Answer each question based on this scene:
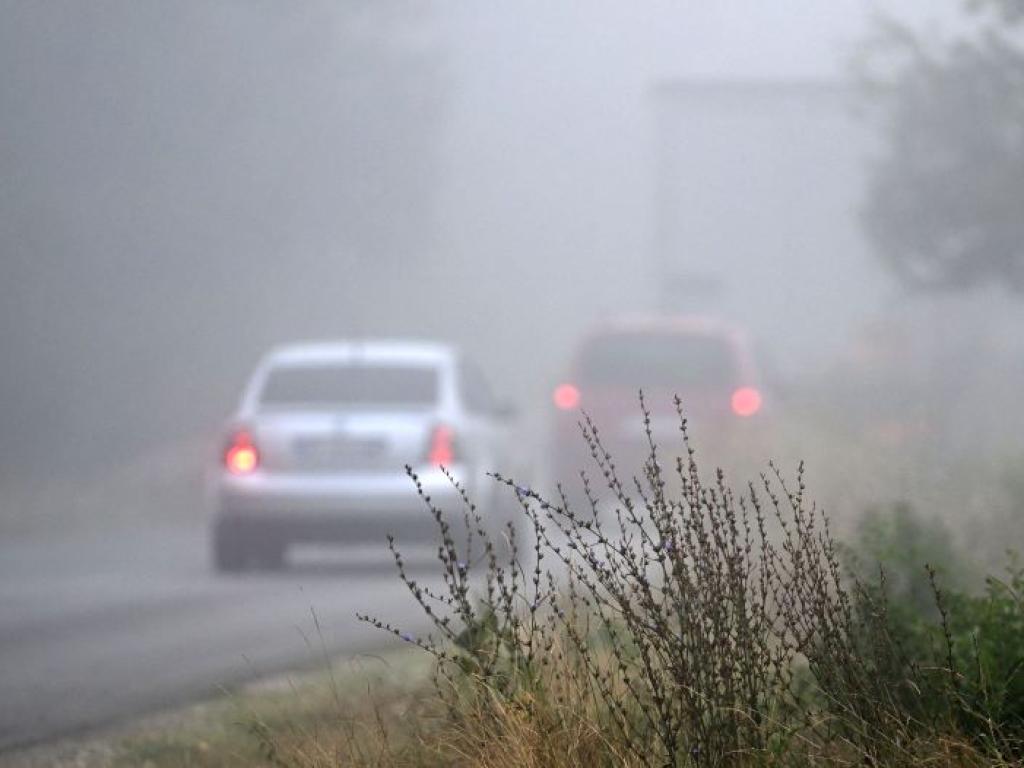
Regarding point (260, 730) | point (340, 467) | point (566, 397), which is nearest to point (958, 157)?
point (566, 397)

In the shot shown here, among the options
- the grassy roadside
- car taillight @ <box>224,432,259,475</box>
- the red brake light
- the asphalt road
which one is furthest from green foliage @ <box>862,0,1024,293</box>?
the grassy roadside

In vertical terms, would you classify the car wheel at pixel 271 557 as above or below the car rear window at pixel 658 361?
below

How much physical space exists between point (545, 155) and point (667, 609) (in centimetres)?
8002

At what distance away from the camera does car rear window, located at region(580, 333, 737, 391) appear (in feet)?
70.2

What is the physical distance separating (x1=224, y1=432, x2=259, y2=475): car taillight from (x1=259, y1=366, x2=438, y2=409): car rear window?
0.50 m

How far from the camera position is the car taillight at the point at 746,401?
20.8m

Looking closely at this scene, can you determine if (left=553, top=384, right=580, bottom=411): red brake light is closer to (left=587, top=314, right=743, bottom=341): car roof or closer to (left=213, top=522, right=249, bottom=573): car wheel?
(left=587, top=314, right=743, bottom=341): car roof

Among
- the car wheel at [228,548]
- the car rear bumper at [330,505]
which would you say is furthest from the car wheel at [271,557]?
the car rear bumper at [330,505]

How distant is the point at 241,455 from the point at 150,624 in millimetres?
3651

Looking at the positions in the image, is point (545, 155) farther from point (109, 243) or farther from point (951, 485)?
point (951, 485)

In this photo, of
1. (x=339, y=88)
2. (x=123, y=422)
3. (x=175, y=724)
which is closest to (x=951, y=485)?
(x=175, y=724)

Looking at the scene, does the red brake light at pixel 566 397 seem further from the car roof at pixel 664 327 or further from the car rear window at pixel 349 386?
the car rear window at pixel 349 386

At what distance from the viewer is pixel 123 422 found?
112 feet

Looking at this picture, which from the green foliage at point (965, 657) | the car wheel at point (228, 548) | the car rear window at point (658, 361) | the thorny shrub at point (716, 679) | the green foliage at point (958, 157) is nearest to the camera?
the thorny shrub at point (716, 679)
